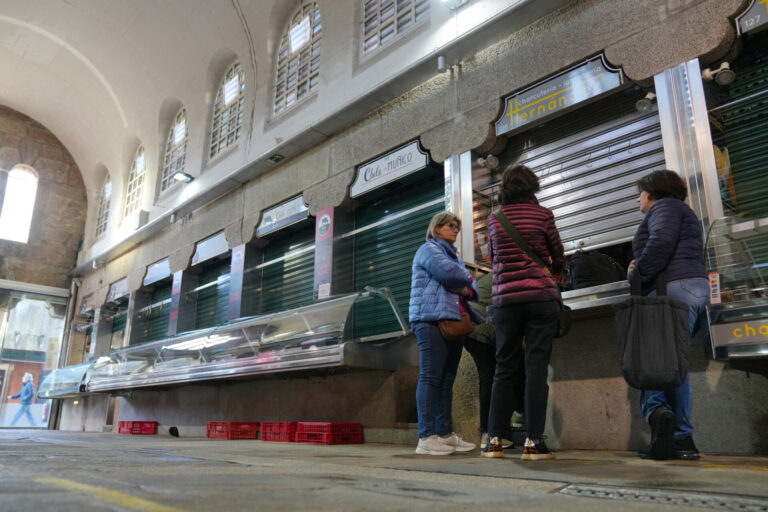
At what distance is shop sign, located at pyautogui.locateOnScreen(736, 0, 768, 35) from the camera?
432 cm

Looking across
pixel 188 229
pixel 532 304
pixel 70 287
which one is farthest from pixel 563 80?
pixel 70 287

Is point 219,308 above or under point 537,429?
above

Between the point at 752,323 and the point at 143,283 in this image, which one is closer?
the point at 752,323

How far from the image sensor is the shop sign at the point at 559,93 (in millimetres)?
5230

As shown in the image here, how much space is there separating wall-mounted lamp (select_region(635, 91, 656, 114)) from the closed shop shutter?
0.10m

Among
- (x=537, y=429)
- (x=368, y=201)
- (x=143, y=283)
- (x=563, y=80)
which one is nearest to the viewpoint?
(x=537, y=429)

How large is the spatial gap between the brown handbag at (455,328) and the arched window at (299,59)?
248 inches

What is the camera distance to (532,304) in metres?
3.28

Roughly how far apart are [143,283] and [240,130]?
14.6 feet

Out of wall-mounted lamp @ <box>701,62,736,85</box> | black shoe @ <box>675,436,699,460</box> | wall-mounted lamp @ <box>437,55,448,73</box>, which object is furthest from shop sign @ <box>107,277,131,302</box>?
black shoe @ <box>675,436,699,460</box>

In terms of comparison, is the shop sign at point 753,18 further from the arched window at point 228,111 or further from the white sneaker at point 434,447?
the arched window at point 228,111

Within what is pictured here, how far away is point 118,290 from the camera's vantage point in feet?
45.9

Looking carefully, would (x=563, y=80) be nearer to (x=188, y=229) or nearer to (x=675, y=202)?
(x=675, y=202)

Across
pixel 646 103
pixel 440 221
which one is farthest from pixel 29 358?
pixel 646 103
